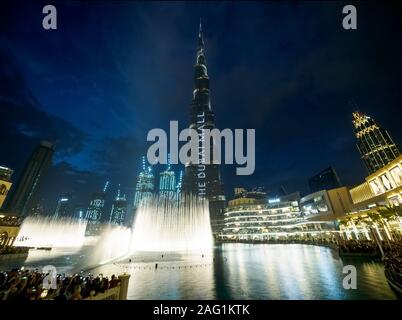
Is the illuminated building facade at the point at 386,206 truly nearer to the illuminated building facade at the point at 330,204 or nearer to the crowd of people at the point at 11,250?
the illuminated building facade at the point at 330,204

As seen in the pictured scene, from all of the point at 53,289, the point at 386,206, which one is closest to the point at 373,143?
the point at 386,206

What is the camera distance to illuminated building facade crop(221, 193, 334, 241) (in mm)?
105444

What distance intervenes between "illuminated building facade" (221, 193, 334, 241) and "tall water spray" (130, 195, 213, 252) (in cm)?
3368

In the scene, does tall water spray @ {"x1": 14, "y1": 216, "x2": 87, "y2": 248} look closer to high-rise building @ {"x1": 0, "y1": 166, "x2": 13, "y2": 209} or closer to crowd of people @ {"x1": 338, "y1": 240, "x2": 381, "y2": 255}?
high-rise building @ {"x1": 0, "y1": 166, "x2": 13, "y2": 209}

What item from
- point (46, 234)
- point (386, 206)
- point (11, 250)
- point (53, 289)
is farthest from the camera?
point (46, 234)

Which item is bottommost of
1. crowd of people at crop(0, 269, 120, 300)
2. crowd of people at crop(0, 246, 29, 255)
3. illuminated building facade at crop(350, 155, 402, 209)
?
crowd of people at crop(0, 269, 120, 300)

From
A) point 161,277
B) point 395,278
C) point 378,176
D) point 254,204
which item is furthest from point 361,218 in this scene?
point 254,204

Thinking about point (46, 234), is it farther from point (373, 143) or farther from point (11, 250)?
point (373, 143)

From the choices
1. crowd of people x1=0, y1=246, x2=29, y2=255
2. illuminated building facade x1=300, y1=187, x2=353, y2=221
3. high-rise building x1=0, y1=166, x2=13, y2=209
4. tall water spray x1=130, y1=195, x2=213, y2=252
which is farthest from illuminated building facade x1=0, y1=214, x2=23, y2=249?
illuminated building facade x1=300, y1=187, x2=353, y2=221

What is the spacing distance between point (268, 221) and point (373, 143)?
344 feet

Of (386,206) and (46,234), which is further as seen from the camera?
(46,234)

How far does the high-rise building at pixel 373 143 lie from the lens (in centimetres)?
14275

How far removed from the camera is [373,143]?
147375 mm
